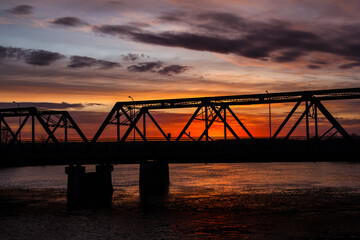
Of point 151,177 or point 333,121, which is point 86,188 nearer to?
point 151,177

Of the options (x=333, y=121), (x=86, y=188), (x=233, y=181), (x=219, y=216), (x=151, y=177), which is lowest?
(x=233, y=181)

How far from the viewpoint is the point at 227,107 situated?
4750 centimetres

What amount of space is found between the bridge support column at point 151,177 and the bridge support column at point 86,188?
239 inches

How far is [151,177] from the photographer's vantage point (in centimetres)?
6253

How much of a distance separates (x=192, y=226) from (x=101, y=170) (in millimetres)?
23500

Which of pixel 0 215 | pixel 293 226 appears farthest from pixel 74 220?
pixel 293 226

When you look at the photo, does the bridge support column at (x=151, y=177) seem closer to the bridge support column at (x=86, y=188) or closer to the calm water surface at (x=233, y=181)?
the calm water surface at (x=233, y=181)

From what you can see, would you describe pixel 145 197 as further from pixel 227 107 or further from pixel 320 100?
pixel 320 100

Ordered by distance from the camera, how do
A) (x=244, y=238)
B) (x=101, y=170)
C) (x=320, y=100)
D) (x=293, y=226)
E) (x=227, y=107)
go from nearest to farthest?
1. (x=244, y=238)
2. (x=293, y=226)
3. (x=320, y=100)
4. (x=227, y=107)
5. (x=101, y=170)

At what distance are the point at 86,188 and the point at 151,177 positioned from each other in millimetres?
11887

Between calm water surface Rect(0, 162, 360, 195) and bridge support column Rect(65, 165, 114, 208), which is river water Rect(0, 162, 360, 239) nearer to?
bridge support column Rect(65, 165, 114, 208)

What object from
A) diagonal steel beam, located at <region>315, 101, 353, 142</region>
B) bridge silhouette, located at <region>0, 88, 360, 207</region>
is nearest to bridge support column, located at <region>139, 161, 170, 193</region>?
bridge silhouette, located at <region>0, 88, 360, 207</region>

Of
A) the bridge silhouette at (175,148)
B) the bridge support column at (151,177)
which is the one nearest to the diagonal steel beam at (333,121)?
the bridge silhouette at (175,148)

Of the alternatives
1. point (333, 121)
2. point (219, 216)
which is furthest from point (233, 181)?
point (219, 216)
